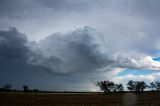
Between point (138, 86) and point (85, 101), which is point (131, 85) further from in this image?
point (85, 101)

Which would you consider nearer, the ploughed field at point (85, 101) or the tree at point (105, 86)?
the ploughed field at point (85, 101)

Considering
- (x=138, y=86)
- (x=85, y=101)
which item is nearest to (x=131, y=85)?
(x=138, y=86)

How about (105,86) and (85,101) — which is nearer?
(85,101)

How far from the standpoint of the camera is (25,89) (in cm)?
15400

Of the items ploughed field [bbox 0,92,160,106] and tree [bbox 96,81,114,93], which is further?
tree [bbox 96,81,114,93]

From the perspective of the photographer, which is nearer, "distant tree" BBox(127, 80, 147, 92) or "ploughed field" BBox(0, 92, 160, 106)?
"ploughed field" BBox(0, 92, 160, 106)

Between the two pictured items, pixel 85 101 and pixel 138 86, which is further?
pixel 138 86

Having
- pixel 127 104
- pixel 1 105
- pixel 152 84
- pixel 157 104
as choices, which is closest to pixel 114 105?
pixel 127 104

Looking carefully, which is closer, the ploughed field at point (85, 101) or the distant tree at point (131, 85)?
the ploughed field at point (85, 101)

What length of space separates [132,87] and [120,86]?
7350mm

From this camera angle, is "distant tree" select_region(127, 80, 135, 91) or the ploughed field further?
"distant tree" select_region(127, 80, 135, 91)

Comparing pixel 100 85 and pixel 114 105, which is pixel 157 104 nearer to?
pixel 114 105

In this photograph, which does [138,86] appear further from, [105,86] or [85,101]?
[85,101]

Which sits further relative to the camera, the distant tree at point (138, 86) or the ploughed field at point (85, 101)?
the distant tree at point (138, 86)
